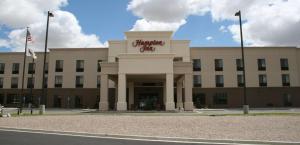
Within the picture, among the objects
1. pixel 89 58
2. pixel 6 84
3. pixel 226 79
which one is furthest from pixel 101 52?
pixel 226 79

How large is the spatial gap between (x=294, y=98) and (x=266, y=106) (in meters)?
5.73

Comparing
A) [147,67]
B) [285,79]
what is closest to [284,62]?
[285,79]

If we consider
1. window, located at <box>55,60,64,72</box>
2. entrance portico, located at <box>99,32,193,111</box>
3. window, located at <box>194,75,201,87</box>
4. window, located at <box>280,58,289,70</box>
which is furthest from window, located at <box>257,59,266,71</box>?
window, located at <box>55,60,64,72</box>

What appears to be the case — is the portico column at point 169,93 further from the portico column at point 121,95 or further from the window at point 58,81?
the window at point 58,81

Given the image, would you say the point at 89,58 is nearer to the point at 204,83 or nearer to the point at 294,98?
the point at 204,83

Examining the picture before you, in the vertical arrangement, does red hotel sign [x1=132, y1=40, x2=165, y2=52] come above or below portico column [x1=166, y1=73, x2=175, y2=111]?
above

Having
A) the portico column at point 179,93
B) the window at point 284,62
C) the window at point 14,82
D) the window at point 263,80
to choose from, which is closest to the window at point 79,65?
the window at point 14,82

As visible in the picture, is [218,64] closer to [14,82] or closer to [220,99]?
[220,99]

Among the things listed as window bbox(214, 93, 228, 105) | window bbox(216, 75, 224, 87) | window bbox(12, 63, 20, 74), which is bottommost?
window bbox(214, 93, 228, 105)

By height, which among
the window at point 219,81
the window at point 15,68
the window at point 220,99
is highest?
the window at point 15,68

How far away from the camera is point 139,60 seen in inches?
1480

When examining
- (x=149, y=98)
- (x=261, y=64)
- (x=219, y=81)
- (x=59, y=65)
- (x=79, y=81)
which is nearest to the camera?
(x=149, y=98)

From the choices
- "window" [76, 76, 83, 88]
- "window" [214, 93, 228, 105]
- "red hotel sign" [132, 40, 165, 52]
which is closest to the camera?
"red hotel sign" [132, 40, 165, 52]

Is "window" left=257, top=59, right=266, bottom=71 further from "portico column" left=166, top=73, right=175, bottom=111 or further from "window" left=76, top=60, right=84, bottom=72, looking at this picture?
"window" left=76, top=60, right=84, bottom=72
